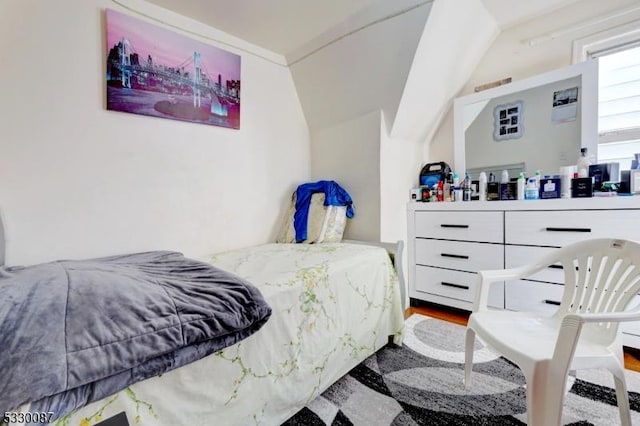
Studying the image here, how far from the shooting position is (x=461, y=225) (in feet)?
7.21

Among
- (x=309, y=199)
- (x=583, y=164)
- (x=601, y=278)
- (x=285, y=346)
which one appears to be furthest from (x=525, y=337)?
(x=309, y=199)

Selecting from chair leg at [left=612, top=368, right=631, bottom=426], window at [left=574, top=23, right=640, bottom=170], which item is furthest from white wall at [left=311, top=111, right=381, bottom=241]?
window at [left=574, top=23, right=640, bottom=170]

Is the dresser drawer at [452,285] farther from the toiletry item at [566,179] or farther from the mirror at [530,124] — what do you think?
the mirror at [530,124]

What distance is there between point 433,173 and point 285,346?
2014 mm

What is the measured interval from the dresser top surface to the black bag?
0.88 ft

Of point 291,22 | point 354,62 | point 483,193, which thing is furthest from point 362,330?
point 291,22

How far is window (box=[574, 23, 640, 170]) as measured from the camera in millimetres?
1901

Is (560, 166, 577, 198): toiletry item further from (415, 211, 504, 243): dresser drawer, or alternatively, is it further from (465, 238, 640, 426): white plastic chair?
(465, 238, 640, 426): white plastic chair

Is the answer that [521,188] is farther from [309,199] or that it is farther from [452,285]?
[309,199]

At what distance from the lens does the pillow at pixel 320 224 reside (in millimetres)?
2191

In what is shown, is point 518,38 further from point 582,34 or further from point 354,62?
→ point 354,62

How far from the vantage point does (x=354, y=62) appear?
213cm

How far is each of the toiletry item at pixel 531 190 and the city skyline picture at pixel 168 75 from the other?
2.12 meters

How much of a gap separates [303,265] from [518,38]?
2524 millimetres
